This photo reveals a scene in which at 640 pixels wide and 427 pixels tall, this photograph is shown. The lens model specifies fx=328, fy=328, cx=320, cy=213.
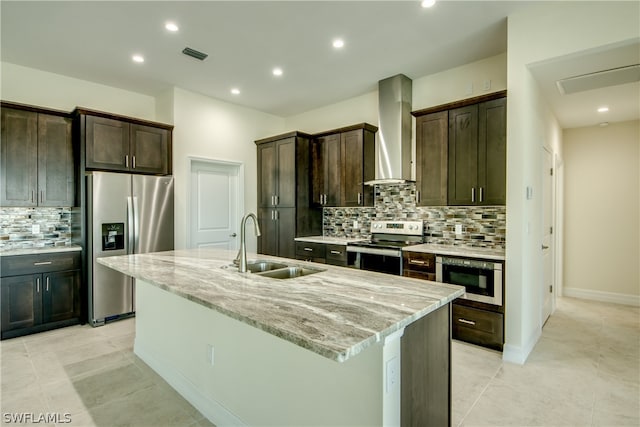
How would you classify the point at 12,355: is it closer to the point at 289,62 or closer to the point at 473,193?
the point at 289,62

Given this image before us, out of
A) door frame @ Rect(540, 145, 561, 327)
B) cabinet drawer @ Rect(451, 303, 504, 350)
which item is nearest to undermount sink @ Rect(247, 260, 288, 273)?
cabinet drawer @ Rect(451, 303, 504, 350)

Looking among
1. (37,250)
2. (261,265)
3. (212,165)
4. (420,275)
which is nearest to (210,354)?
(261,265)

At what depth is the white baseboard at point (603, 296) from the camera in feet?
14.8

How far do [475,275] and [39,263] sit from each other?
14.8ft

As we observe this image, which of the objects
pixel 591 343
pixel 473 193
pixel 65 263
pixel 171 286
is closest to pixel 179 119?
pixel 65 263

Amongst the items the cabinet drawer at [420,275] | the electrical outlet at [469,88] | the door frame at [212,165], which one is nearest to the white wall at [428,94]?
the electrical outlet at [469,88]

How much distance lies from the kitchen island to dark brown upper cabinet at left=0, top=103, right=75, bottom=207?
2144 mm

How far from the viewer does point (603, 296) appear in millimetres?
4742

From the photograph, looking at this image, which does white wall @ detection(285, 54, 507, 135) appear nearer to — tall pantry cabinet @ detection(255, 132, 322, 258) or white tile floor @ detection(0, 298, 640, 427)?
tall pantry cabinet @ detection(255, 132, 322, 258)

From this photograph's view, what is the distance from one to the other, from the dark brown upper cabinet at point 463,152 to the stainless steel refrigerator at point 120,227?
10.5 feet

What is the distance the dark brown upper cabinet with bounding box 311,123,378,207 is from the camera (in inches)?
178

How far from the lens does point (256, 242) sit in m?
5.59

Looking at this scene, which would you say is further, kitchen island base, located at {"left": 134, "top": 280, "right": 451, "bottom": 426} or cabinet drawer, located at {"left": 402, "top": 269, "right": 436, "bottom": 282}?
cabinet drawer, located at {"left": 402, "top": 269, "right": 436, "bottom": 282}

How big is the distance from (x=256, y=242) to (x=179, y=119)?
7.39 ft
